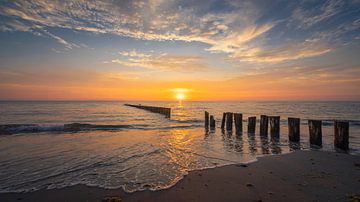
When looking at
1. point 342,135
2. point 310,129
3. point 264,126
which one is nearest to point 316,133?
point 310,129

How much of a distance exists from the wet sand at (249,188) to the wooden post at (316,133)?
4235 millimetres

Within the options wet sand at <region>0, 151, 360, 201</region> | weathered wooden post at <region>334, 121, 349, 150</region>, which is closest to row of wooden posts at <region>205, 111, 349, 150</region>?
weathered wooden post at <region>334, 121, 349, 150</region>

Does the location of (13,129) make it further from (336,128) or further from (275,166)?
(336,128)

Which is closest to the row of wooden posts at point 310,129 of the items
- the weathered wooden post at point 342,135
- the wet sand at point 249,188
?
the weathered wooden post at point 342,135

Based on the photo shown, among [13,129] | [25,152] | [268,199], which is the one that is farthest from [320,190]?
[13,129]

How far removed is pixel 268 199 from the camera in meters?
4.29

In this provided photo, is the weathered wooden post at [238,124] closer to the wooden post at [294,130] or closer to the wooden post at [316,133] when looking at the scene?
the wooden post at [294,130]

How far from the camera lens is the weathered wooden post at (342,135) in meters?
9.77

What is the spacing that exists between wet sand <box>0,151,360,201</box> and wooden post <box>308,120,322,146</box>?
4.23 m

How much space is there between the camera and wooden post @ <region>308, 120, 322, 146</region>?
426 inches

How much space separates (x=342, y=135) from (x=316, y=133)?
3.87 ft

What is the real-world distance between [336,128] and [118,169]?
993 centimetres

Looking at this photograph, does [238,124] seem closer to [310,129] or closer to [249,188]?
[310,129]

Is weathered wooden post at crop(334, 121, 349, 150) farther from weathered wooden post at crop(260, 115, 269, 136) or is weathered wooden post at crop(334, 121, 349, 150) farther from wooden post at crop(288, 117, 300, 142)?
Result: weathered wooden post at crop(260, 115, 269, 136)
